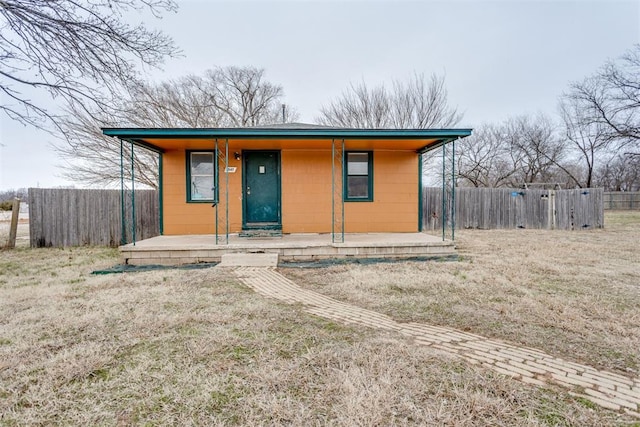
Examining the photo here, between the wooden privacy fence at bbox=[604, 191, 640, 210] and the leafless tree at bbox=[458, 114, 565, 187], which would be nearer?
the leafless tree at bbox=[458, 114, 565, 187]

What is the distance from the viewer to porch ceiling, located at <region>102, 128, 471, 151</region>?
5.96 metres

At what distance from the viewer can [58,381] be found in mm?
1989

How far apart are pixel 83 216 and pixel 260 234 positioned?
531 cm

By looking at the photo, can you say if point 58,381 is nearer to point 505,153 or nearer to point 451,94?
point 451,94

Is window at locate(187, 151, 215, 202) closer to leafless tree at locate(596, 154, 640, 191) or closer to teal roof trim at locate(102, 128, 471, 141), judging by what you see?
teal roof trim at locate(102, 128, 471, 141)

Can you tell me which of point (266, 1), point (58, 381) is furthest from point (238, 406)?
point (266, 1)

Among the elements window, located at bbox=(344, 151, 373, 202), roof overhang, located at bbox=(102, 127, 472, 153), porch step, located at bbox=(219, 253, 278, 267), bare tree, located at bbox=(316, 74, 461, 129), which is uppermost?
bare tree, located at bbox=(316, 74, 461, 129)

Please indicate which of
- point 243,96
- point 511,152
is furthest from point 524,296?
point 511,152

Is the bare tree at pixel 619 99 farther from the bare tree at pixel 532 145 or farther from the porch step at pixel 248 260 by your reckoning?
the porch step at pixel 248 260

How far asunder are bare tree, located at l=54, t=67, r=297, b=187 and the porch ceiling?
227 centimetres

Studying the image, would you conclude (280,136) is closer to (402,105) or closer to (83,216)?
(83,216)

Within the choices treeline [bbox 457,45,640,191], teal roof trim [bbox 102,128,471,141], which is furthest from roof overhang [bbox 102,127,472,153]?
treeline [bbox 457,45,640,191]

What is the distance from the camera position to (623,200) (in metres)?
22.3

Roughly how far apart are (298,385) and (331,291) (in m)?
2.24
